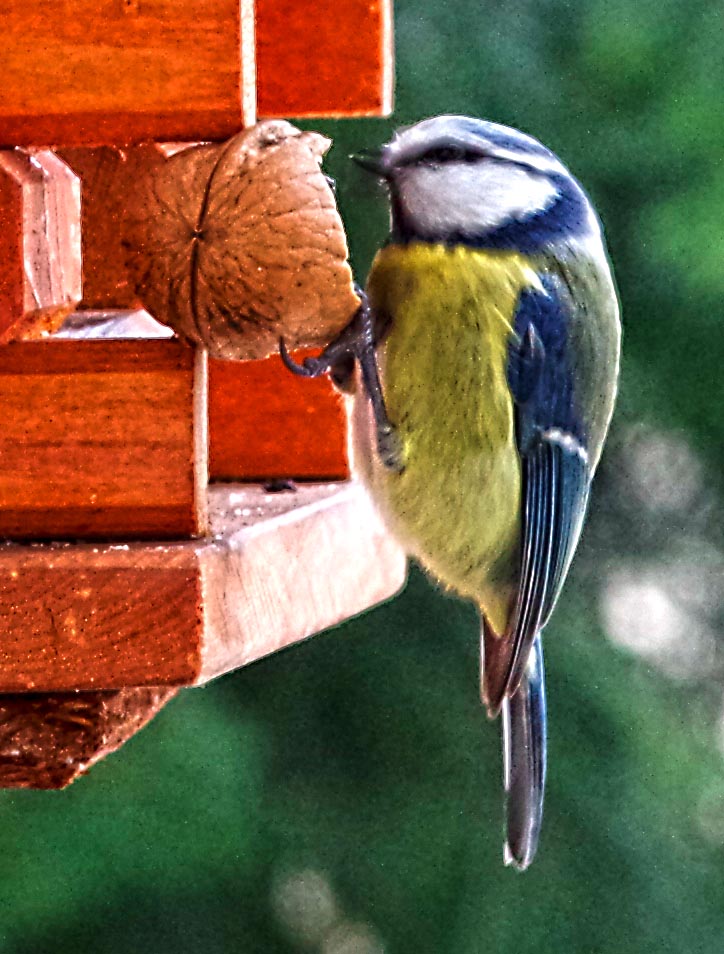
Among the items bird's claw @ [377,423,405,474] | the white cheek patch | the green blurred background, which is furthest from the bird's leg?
the green blurred background

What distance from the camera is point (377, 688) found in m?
1.56

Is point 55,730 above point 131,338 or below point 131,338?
below

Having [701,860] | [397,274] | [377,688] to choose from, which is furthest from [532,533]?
[701,860]

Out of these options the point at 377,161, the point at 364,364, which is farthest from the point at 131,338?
the point at 377,161

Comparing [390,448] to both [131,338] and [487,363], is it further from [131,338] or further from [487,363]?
[131,338]

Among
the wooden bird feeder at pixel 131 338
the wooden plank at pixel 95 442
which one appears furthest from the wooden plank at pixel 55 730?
the wooden plank at pixel 95 442

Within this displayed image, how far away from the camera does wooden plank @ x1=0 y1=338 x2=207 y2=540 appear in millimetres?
941

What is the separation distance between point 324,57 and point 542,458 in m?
0.34

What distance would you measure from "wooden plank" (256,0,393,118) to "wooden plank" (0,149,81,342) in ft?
1.10

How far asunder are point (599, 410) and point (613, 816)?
0.41m

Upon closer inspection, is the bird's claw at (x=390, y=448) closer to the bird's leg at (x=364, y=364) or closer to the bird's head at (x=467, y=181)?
the bird's leg at (x=364, y=364)

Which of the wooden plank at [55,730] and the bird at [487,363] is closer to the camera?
the wooden plank at [55,730]

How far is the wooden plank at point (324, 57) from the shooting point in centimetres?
119

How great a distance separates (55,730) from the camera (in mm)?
996
